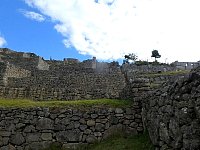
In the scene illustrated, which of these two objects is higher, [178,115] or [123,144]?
[178,115]

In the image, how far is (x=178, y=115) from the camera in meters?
6.65

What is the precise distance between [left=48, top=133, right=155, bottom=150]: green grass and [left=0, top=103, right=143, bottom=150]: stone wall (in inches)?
8.5

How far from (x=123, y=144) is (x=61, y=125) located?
2108 mm

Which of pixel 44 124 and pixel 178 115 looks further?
pixel 44 124

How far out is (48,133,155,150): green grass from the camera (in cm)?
938

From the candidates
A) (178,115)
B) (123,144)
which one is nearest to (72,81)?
(123,144)

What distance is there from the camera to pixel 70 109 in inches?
427

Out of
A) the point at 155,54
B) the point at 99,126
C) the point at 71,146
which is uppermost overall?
the point at 155,54

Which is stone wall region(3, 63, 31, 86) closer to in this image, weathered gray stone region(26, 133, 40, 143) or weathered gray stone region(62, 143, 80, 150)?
weathered gray stone region(26, 133, 40, 143)

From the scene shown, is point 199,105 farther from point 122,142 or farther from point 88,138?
point 88,138

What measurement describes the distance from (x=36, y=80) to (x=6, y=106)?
51.5 ft

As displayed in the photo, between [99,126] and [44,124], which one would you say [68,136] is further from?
[99,126]

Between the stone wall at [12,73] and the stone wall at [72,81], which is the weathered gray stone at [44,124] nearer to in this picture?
the stone wall at [72,81]

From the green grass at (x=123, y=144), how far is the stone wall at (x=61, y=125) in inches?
8.5
